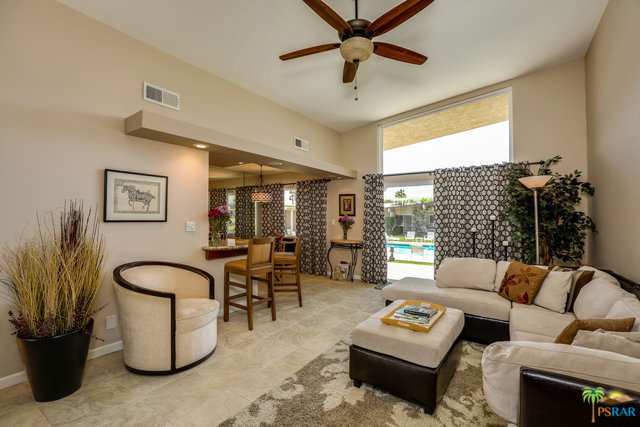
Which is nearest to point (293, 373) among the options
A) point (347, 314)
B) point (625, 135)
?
point (347, 314)

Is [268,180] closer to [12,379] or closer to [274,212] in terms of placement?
[274,212]

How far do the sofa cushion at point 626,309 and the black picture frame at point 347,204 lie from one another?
4.34 meters

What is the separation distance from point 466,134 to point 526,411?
4583mm

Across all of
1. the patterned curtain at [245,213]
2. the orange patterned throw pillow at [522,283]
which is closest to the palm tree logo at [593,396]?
the orange patterned throw pillow at [522,283]

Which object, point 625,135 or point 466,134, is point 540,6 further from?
point 466,134

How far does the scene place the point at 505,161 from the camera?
4180mm

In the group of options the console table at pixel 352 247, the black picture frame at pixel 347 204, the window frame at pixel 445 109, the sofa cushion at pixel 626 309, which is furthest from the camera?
the black picture frame at pixel 347 204

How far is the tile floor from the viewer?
6.05 ft

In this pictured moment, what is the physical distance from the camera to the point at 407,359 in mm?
1918

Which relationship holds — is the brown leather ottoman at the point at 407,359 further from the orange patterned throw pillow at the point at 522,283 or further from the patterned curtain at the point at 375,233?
the patterned curtain at the point at 375,233

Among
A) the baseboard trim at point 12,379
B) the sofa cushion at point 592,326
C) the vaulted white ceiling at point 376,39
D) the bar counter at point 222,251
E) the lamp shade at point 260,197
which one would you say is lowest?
the baseboard trim at point 12,379

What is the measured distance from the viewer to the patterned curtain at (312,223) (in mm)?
6297

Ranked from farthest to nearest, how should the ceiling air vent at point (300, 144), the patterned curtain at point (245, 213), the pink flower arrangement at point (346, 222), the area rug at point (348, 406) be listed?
the patterned curtain at point (245, 213), the pink flower arrangement at point (346, 222), the ceiling air vent at point (300, 144), the area rug at point (348, 406)

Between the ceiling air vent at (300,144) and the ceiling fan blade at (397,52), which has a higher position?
the ceiling fan blade at (397,52)
